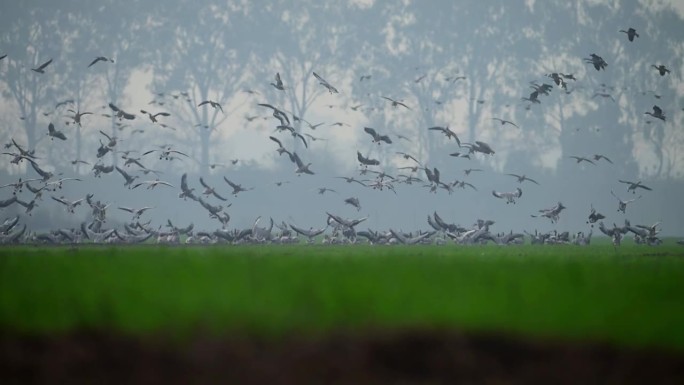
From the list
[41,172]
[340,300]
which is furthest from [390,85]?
[340,300]

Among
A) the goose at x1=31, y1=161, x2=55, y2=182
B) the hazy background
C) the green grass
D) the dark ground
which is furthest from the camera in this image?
the hazy background

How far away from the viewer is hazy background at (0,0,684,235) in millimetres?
72812

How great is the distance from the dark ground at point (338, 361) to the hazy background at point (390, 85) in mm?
60860

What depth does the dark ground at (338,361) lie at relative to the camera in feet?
30.4

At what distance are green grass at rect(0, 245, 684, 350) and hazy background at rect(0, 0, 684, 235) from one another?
56484 mm

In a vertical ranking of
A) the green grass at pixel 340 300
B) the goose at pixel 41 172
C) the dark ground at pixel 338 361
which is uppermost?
the goose at pixel 41 172

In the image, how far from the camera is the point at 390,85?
76.9 m

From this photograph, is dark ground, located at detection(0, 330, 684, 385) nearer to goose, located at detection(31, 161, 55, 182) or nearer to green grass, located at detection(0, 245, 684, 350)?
green grass, located at detection(0, 245, 684, 350)

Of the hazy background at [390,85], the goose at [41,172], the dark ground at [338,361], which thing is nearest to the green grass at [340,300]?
the dark ground at [338,361]

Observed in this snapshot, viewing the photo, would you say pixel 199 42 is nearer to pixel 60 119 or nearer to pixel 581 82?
pixel 60 119

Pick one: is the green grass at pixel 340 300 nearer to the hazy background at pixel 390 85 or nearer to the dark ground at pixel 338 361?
the dark ground at pixel 338 361

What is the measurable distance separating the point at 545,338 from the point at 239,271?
5815 mm

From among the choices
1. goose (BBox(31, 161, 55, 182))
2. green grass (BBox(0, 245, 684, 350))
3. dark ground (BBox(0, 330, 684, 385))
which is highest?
goose (BBox(31, 161, 55, 182))

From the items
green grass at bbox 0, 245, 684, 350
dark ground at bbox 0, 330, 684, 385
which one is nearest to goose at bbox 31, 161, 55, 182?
green grass at bbox 0, 245, 684, 350
